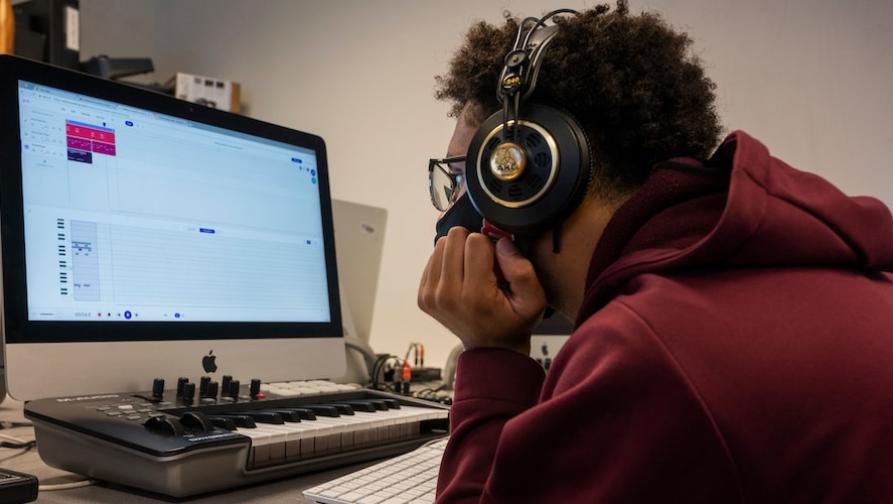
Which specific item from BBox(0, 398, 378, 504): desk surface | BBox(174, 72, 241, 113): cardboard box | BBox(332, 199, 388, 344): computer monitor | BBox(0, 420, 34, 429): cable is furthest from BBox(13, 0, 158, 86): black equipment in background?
BBox(0, 398, 378, 504): desk surface

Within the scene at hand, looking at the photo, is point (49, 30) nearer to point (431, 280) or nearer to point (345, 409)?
point (345, 409)

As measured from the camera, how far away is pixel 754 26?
213cm

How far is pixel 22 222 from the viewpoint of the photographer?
0.82m

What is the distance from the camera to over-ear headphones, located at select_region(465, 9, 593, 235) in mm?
672

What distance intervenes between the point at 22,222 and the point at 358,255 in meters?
1.03

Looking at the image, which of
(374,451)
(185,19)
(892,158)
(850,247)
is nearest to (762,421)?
(850,247)

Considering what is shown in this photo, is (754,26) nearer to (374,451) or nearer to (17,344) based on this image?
(374,451)

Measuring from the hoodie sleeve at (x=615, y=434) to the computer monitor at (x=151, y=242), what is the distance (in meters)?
0.54

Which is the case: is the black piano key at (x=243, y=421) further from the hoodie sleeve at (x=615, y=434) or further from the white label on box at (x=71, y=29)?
the white label on box at (x=71, y=29)

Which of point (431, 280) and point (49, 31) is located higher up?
point (49, 31)

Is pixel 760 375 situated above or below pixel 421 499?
above

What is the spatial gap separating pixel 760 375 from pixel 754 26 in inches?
75.7

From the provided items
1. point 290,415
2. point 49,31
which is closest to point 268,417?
point 290,415

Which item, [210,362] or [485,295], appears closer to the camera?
[485,295]
